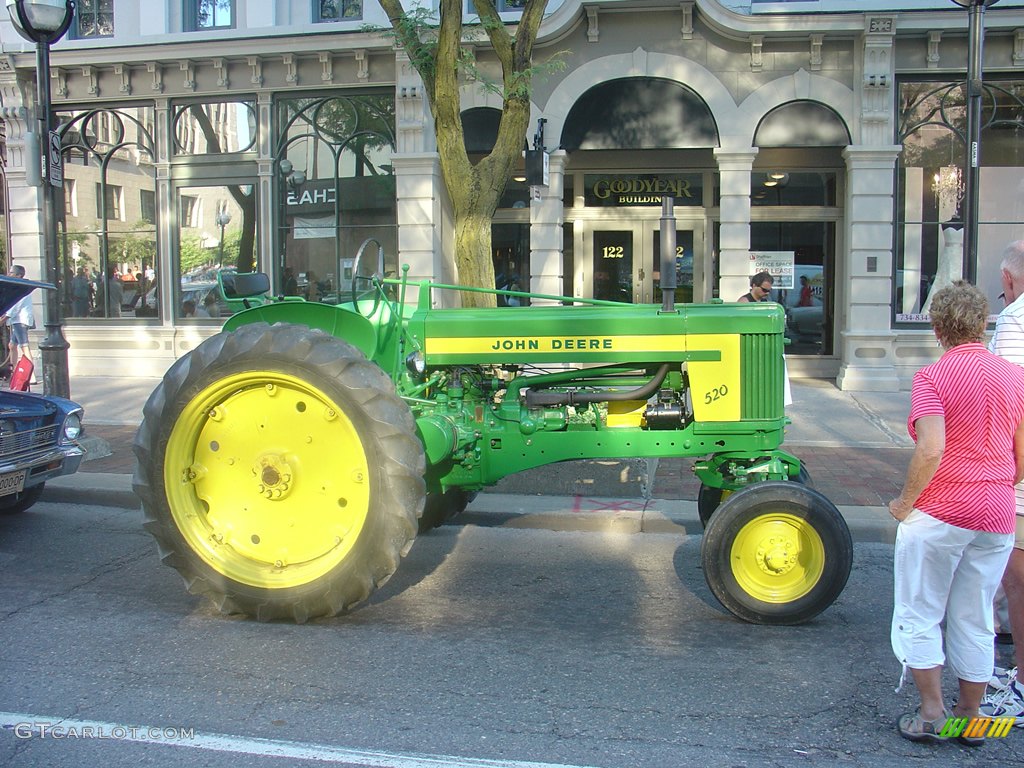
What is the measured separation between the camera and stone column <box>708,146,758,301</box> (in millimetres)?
13336

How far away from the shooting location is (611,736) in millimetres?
3629

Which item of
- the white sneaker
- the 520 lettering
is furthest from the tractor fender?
the white sneaker

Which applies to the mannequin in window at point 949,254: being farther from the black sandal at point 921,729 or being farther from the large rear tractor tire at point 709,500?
the black sandal at point 921,729

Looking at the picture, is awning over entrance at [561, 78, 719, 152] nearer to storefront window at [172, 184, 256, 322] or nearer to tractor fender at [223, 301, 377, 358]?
storefront window at [172, 184, 256, 322]

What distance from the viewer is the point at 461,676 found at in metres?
4.23

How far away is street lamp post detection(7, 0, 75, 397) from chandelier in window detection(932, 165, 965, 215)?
11408 mm

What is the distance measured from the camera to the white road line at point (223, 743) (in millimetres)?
3406

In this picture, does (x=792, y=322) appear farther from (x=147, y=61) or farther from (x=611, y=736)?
(x=611, y=736)

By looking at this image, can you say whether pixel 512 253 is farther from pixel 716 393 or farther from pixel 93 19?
pixel 716 393

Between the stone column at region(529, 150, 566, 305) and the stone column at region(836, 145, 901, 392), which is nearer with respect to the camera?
the stone column at region(836, 145, 901, 392)

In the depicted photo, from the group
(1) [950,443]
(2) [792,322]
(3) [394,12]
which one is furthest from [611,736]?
(2) [792,322]

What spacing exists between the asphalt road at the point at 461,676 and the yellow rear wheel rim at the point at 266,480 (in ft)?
1.25

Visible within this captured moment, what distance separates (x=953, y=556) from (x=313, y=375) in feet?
9.88

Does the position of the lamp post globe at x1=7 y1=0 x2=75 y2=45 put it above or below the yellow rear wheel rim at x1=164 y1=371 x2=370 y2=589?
above
